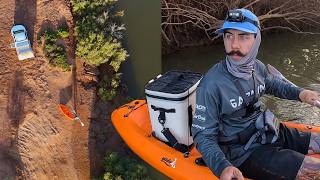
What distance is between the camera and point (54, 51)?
15.5ft

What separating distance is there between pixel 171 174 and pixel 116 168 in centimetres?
86

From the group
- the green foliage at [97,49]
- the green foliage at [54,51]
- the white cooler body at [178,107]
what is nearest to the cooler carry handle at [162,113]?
the white cooler body at [178,107]

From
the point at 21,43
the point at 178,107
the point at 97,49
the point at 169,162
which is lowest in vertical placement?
the point at 169,162

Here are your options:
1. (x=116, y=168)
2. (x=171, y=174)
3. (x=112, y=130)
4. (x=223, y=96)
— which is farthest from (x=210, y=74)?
(x=112, y=130)

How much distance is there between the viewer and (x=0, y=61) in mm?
4582

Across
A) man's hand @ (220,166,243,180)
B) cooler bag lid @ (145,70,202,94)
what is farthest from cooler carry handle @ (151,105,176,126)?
man's hand @ (220,166,243,180)

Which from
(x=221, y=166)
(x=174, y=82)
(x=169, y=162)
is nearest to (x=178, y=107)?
(x=174, y=82)

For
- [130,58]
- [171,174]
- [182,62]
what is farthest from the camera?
[182,62]

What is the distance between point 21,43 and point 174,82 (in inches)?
76.3

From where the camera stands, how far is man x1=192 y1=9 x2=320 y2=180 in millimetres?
2752

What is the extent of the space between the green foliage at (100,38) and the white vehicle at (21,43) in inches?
22.0

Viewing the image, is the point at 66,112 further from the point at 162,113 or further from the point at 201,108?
the point at 201,108

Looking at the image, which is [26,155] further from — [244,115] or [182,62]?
[182,62]

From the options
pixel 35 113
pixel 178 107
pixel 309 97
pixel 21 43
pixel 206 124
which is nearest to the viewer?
pixel 206 124
